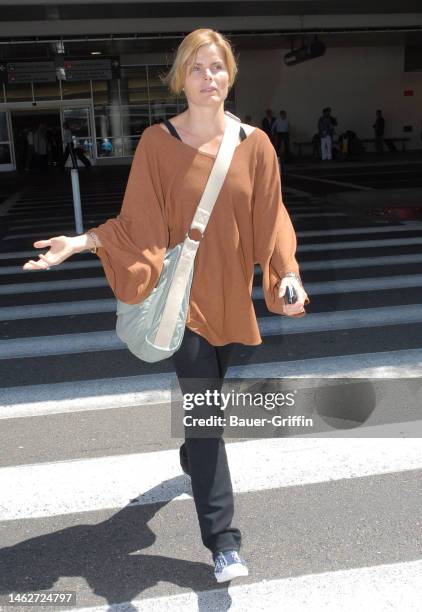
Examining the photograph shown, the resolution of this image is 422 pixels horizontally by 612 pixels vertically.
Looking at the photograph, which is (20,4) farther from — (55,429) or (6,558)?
(6,558)

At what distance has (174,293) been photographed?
2955 mm

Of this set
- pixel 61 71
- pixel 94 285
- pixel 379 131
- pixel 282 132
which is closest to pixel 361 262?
pixel 94 285

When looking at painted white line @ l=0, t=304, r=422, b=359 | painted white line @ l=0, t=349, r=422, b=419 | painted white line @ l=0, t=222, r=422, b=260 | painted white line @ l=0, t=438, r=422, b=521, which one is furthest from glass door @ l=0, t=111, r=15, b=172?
painted white line @ l=0, t=438, r=422, b=521

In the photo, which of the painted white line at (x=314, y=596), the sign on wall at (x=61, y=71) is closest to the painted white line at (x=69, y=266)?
the painted white line at (x=314, y=596)

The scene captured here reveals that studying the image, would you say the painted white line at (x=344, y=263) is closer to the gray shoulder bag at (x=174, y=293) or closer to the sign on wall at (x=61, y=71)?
the gray shoulder bag at (x=174, y=293)

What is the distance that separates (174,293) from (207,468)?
0.72 meters

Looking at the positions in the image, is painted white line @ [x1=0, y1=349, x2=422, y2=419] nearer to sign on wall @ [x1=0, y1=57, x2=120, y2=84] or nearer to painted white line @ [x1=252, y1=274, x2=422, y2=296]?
painted white line @ [x1=252, y1=274, x2=422, y2=296]

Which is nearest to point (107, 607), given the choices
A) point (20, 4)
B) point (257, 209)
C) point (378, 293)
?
point (257, 209)

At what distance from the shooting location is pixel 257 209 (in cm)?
304

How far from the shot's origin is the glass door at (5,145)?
32.2 m

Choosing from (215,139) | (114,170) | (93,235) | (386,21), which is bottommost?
(114,170)

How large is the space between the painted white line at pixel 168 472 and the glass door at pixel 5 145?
30.3 m

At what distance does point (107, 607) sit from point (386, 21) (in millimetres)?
23849

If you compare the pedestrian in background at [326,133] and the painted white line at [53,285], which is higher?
the pedestrian in background at [326,133]
